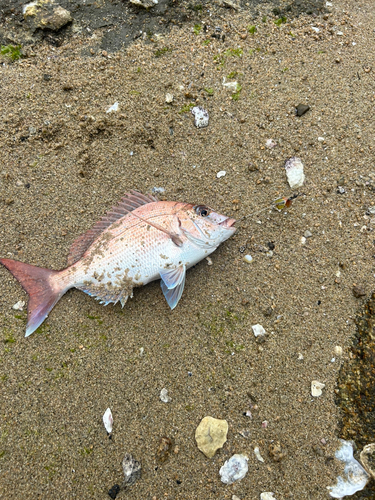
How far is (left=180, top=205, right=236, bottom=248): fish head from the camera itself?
2631 mm

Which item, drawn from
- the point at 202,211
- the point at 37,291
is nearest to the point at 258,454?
the point at 202,211

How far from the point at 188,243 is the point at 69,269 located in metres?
1.00

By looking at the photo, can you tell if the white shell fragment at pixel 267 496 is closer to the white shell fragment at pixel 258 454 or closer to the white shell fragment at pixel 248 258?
the white shell fragment at pixel 258 454

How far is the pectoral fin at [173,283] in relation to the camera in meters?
2.57

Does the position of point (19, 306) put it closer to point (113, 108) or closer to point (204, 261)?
point (204, 261)

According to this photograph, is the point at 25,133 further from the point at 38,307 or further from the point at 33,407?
the point at 33,407

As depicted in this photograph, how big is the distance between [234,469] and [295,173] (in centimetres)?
242

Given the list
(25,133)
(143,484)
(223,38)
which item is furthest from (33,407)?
(223,38)

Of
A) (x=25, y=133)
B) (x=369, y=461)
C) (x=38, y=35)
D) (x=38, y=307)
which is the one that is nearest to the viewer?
(x=369, y=461)

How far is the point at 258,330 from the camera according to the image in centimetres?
262

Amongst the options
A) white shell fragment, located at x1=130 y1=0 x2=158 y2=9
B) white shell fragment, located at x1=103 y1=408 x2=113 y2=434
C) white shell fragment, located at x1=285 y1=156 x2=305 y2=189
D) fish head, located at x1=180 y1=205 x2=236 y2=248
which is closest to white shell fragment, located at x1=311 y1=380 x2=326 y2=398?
fish head, located at x1=180 y1=205 x2=236 y2=248

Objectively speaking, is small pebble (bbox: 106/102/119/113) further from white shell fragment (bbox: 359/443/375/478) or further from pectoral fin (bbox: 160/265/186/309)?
white shell fragment (bbox: 359/443/375/478)

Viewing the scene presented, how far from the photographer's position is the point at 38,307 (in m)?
2.65

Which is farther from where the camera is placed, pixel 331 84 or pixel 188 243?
pixel 331 84
